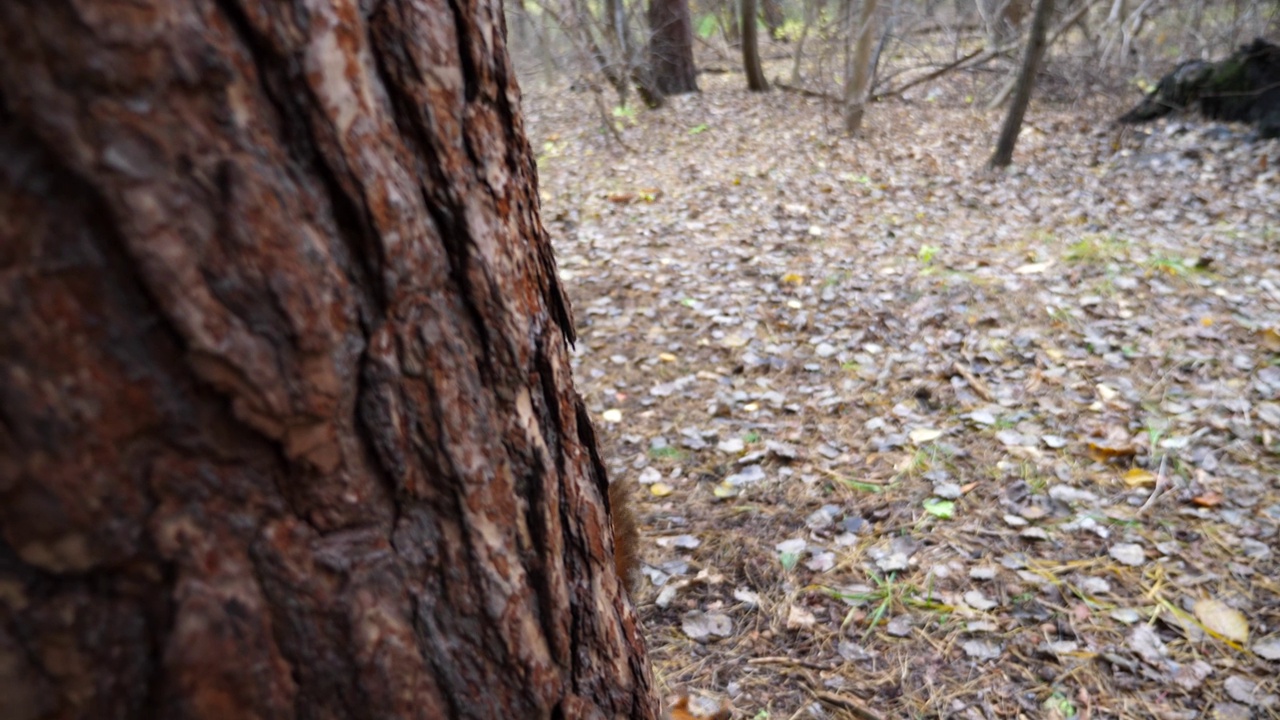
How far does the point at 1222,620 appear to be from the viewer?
7.12ft

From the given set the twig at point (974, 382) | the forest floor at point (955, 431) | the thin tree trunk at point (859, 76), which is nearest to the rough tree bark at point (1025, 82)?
the forest floor at point (955, 431)

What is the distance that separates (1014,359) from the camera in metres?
3.58

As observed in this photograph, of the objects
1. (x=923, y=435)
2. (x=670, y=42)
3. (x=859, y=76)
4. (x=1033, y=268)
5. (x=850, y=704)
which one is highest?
(x=670, y=42)

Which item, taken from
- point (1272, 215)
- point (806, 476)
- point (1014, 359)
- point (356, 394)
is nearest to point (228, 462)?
point (356, 394)

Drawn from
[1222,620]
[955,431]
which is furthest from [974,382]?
[1222,620]

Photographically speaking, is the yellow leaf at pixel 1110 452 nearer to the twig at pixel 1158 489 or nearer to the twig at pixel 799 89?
the twig at pixel 1158 489

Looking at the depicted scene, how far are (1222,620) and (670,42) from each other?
932 cm

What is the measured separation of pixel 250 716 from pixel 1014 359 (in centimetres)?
367

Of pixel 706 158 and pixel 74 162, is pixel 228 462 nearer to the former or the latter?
pixel 74 162

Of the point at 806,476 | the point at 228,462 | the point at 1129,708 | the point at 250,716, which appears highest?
the point at 228,462

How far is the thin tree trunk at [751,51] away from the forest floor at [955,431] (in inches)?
158

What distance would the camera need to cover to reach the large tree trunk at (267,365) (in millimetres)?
552

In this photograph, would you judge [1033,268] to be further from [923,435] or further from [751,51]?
[751,51]

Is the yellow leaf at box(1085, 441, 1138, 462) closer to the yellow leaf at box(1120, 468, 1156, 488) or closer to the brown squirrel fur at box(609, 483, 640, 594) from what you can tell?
the yellow leaf at box(1120, 468, 1156, 488)
